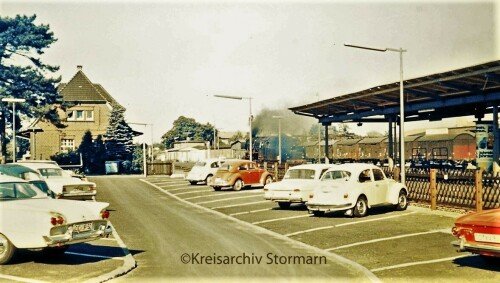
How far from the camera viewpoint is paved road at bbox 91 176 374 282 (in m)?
8.66

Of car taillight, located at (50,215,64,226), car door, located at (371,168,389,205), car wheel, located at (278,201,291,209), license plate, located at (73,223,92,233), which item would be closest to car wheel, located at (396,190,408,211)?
car door, located at (371,168,389,205)

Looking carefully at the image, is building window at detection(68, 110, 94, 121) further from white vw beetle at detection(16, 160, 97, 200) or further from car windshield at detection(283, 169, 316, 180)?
car windshield at detection(283, 169, 316, 180)

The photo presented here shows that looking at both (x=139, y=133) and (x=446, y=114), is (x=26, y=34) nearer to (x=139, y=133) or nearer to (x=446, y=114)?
(x=139, y=133)

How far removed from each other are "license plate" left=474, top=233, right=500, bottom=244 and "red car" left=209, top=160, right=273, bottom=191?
19363 millimetres

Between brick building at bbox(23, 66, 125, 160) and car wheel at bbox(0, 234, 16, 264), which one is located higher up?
brick building at bbox(23, 66, 125, 160)

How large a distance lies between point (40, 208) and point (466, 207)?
1274cm

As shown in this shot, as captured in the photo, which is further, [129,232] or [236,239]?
[129,232]

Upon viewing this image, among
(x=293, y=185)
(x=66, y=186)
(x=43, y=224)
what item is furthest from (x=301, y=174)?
(x=43, y=224)

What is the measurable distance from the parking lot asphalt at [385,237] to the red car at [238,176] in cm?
578

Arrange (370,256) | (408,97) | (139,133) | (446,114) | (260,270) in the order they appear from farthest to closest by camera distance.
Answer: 1. (139,133)
2. (446,114)
3. (408,97)
4. (370,256)
5. (260,270)

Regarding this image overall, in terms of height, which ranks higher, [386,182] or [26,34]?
[26,34]

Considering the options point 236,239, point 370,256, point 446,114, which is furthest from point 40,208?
point 446,114

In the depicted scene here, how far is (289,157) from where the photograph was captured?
2596 inches

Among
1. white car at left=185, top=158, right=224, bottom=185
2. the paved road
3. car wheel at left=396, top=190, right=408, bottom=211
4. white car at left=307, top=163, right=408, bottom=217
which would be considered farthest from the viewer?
white car at left=185, top=158, right=224, bottom=185
